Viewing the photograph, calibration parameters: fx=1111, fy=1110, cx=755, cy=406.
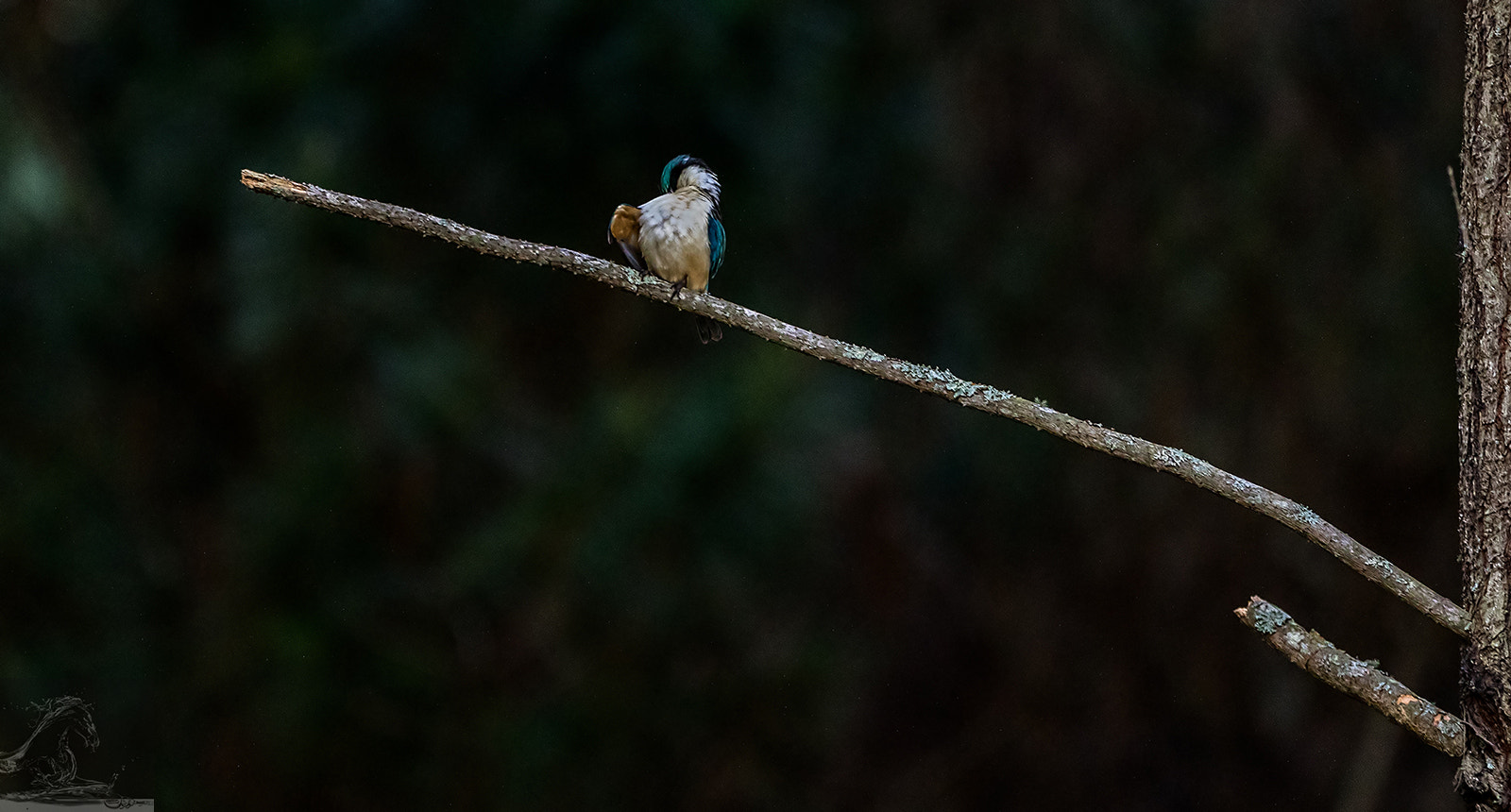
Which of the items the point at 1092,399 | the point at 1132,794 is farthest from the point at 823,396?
the point at 1132,794

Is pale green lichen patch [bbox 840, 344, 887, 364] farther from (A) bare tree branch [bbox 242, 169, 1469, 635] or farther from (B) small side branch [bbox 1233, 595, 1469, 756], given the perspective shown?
(B) small side branch [bbox 1233, 595, 1469, 756]

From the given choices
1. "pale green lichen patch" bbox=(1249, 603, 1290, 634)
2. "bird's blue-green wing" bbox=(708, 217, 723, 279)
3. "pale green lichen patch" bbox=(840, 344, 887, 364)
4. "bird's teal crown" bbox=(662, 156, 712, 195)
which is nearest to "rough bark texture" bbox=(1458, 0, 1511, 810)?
"pale green lichen patch" bbox=(1249, 603, 1290, 634)

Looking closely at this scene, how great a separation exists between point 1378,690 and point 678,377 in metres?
2.41

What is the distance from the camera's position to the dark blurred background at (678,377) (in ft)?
10.0

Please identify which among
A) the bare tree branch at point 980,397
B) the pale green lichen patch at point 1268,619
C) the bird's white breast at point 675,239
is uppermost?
the bird's white breast at point 675,239

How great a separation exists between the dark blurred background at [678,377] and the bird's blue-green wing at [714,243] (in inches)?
25.4

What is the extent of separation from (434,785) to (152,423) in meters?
1.38

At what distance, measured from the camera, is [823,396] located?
3373mm

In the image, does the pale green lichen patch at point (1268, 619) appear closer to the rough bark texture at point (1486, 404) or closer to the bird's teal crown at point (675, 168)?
the rough bark texture at point (1486, 404)

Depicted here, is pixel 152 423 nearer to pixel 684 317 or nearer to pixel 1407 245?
pixel 684 317

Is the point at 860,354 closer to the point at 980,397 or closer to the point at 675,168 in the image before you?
the point at 980,397

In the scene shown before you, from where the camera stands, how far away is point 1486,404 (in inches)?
42.8

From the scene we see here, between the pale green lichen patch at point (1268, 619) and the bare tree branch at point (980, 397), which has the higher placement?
the bare tree branch at point (980, 397)

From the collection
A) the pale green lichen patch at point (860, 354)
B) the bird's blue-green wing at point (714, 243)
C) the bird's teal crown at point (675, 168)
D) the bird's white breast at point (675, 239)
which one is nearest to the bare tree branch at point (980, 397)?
the pale green lichen patch at point (860, 354)
